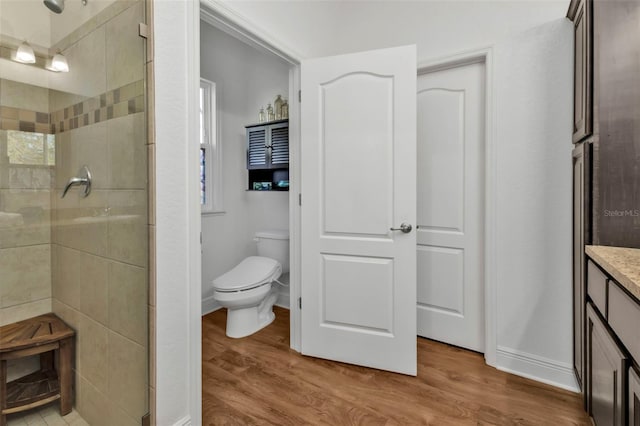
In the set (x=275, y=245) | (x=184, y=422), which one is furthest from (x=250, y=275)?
(x=184, y=422)

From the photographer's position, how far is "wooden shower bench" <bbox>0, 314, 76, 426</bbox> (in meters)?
1.07

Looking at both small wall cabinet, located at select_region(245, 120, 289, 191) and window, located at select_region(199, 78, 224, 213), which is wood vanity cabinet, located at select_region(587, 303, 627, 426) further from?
window, located at select_region(199, 78, 224, 213)

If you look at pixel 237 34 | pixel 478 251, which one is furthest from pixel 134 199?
pixel 478 251

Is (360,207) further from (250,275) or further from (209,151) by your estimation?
(209,151)

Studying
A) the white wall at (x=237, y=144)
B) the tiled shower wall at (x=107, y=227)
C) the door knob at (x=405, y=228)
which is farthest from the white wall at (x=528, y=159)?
the white wall at (x=237, y=144)

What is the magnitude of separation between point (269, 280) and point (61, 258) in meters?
1.49

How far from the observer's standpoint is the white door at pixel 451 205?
213 cm

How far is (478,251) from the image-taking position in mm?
2135

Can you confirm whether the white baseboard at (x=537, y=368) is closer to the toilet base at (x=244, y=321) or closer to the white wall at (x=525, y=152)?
the white wall at (x=525, y=152)

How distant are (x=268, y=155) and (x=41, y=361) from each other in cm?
213

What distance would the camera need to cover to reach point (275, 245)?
114 inches

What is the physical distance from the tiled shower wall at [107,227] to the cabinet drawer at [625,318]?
160 cm

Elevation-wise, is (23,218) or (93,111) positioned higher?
(93,111)

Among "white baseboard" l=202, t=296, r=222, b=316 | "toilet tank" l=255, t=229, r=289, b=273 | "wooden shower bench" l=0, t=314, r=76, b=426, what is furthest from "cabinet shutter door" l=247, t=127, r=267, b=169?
"wooden shower bench" l=0, t=314, r=76, b=426
